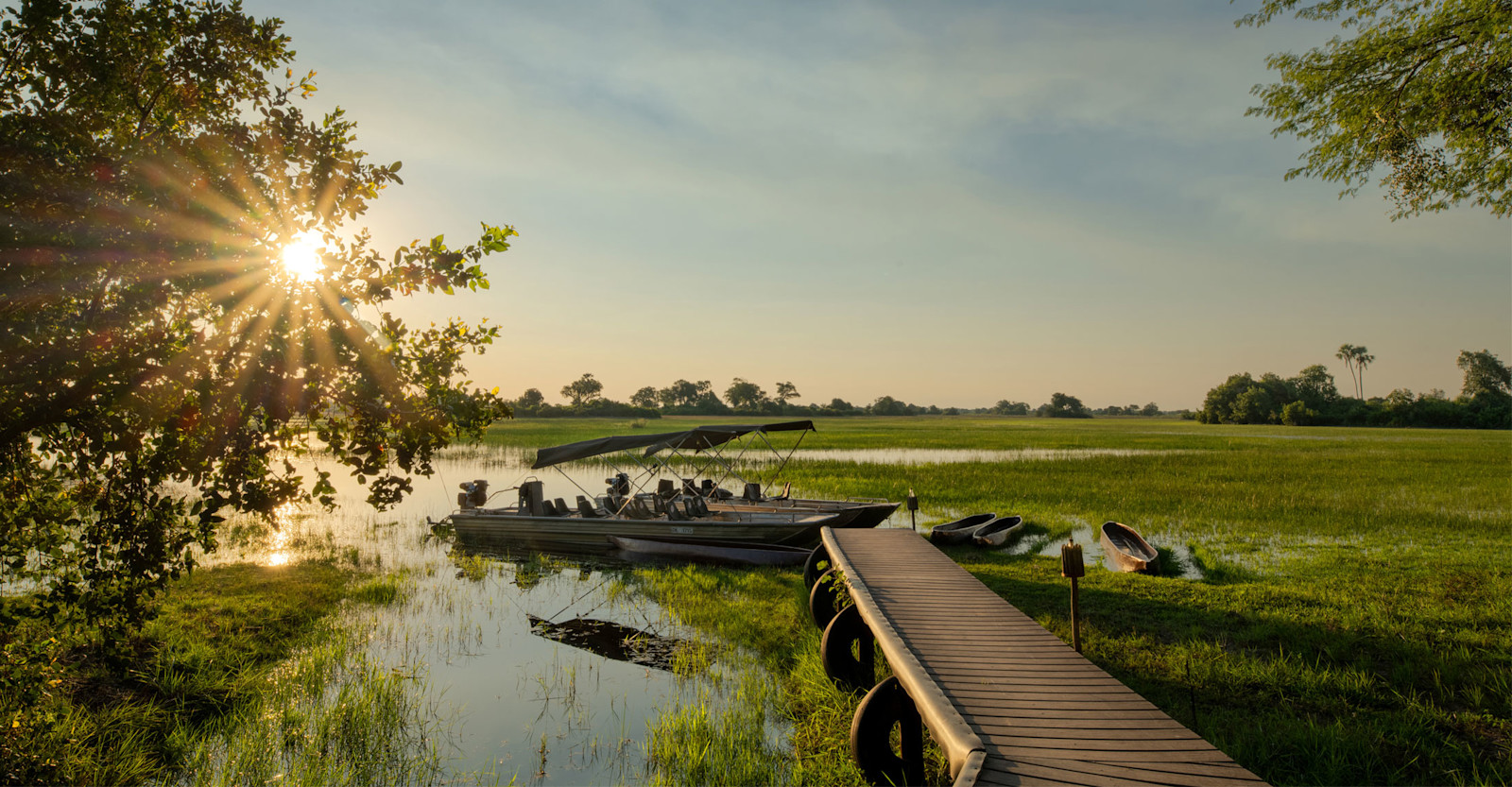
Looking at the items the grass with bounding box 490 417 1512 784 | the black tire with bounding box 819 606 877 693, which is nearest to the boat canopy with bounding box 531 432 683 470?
the grass with bounding box 490 417 1512 784

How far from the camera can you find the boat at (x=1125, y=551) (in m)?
11.9

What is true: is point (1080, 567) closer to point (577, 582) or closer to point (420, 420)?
point (420, 420)

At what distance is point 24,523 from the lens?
4988mm

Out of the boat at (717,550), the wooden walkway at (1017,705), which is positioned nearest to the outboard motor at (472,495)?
the boat at (717,550)

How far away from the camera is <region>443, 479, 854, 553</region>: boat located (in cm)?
1385

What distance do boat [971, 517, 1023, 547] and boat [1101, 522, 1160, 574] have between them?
5.91 feet

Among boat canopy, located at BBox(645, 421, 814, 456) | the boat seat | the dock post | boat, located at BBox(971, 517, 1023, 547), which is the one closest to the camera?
the dock post

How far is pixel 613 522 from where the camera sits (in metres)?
15.1

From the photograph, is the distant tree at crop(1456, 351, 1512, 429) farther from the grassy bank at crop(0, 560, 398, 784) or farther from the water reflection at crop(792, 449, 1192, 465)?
the grassy bank at crop(0, 560, 398, 784)

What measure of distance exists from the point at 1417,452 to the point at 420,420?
54355 mm

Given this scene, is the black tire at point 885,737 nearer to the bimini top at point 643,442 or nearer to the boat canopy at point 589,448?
the bimini top at point 643,442

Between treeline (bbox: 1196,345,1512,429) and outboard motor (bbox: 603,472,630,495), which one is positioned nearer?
outboard motor (bbox: 603,472,630,495)

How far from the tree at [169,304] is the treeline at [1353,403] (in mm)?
114690

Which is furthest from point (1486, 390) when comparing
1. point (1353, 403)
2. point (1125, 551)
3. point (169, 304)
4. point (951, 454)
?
point (169, 304)
